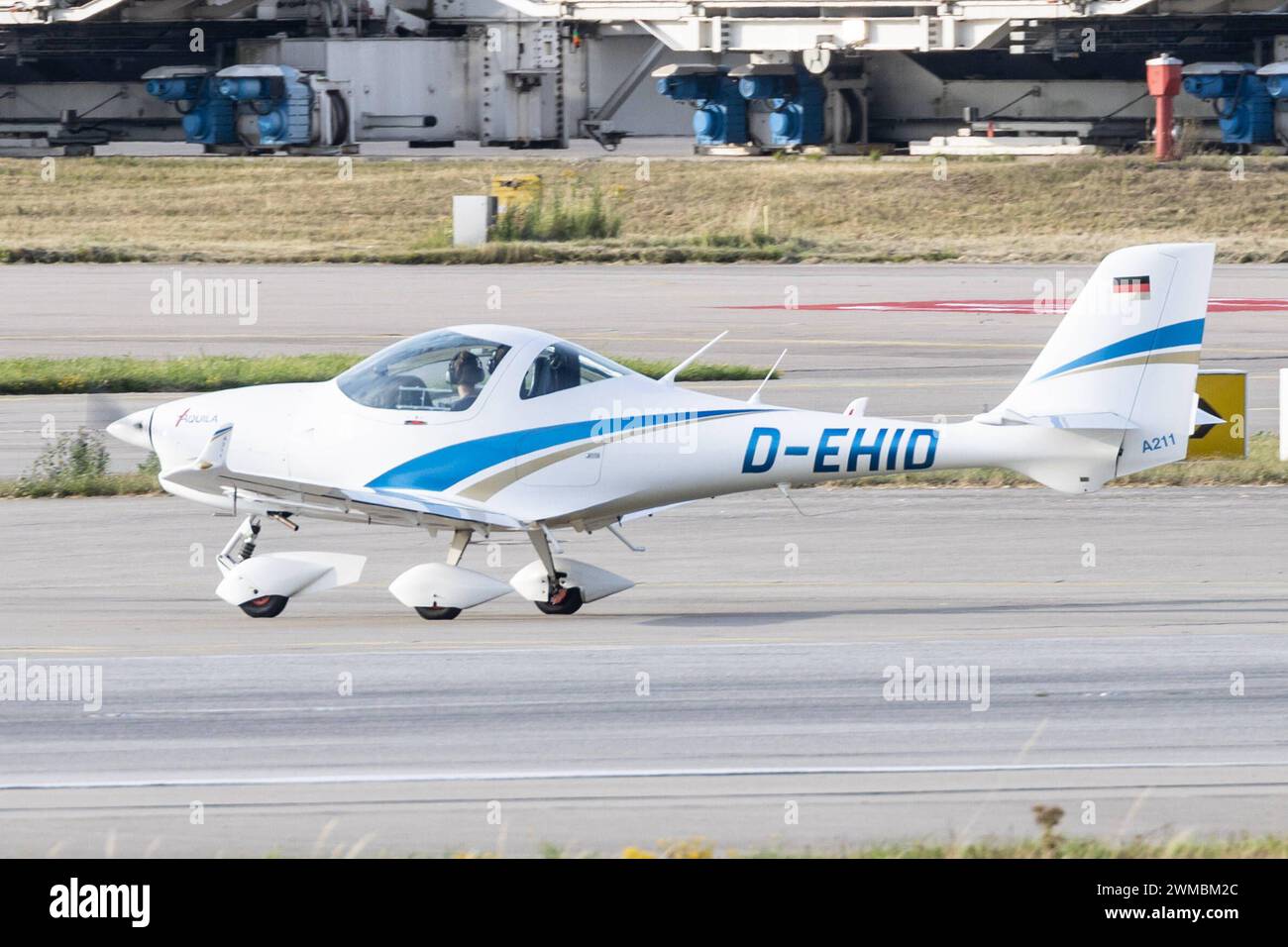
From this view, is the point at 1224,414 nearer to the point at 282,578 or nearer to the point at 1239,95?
the point at 282,578

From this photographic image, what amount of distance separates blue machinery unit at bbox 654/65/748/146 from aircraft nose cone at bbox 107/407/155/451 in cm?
4227

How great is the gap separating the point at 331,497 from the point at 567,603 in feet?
6.44

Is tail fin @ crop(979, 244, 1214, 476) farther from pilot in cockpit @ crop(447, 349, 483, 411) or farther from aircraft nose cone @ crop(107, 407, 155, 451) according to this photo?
aircraft nose cone @ crop(107, 407, 155, 451)

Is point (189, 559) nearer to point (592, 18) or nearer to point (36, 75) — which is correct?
point (592, 18)

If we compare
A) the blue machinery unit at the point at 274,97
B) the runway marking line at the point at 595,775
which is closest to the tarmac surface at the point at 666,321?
the runway marking line at the point at 595,775

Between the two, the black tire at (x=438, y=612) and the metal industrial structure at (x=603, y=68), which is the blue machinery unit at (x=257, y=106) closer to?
the metal industrial structure at (x=603, y=68)

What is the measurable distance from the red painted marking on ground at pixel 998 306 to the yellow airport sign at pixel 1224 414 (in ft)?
43.9

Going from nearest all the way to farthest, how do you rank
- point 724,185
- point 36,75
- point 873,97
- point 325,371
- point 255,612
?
point 255,612
point 325,371
point 724,185
point 873,97
point 36,75

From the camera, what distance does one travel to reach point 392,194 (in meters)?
48.2

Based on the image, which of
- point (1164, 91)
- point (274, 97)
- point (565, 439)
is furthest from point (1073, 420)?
point (274, 97)

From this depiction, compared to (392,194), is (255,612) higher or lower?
lower

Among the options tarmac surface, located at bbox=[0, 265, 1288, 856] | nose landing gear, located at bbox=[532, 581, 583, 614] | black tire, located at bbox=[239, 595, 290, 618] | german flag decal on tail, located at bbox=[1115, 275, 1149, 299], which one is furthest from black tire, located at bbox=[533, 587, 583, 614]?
german flag decal on tail, located at bbox=[1115, 275, 1149, 299]

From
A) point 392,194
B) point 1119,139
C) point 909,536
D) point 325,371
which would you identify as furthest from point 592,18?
point 909,536
